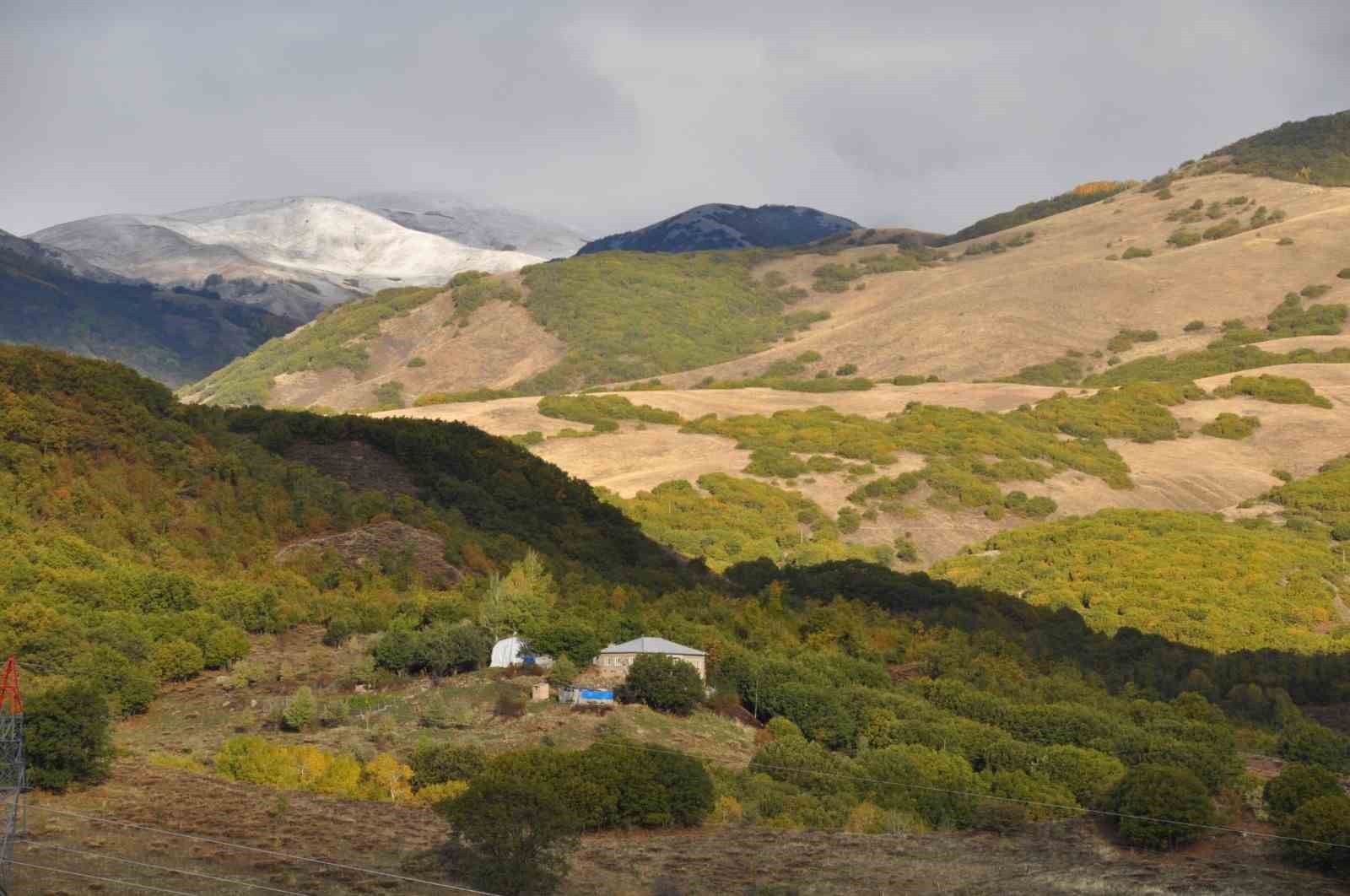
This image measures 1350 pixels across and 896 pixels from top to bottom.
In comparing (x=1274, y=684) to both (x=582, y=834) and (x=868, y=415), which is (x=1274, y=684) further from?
(x=868, y=415)

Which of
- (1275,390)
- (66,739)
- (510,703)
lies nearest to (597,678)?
(510,703)

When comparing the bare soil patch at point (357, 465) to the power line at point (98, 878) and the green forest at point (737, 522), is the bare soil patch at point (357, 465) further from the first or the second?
the power line at point (98, 878)

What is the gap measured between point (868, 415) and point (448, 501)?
91897 millimetres

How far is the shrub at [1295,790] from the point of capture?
47.9 metres

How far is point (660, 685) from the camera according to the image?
6019cm

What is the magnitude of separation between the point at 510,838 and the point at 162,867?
774cm

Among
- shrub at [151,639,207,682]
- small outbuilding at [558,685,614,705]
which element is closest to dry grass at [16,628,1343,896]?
small outbuilding at [558,685,614,705]

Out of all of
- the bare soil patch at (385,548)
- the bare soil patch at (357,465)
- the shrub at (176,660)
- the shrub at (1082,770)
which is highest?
the bare soil patch at (357,465)

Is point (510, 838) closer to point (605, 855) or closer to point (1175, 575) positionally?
point (605, 855)

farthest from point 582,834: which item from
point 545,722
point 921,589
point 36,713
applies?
point 921,589

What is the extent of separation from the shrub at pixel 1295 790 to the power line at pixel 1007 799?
122 cm

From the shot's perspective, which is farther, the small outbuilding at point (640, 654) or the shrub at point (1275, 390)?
the shrub at point (1275, 390)

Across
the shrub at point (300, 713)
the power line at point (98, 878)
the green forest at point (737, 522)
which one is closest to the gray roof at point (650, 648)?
the shrub at point (300, 713)

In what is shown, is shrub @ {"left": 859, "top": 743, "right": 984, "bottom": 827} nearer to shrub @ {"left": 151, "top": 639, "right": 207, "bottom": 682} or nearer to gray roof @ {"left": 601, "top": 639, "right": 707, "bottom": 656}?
gray roof @ {"left": 601, "top": 639, "right": 707, "bottom": 656}
